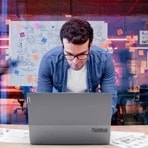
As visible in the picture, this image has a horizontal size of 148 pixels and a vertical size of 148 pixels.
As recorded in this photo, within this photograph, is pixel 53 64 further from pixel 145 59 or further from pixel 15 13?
pixel 145 59

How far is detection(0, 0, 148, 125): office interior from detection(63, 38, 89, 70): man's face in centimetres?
53

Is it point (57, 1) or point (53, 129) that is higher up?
point (57, 1)

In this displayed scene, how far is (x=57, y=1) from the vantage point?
4133 mm


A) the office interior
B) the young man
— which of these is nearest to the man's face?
the young man

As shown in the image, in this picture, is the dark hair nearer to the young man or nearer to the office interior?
the young man

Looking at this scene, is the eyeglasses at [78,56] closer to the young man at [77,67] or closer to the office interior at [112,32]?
the young man at [77,67]

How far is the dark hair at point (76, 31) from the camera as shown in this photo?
3.45 metres

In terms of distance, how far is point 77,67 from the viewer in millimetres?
3590

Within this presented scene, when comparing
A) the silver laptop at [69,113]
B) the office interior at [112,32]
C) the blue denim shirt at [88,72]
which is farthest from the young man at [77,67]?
Result: the silver laptop at [69,113]

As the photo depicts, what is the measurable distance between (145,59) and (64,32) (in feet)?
3.90

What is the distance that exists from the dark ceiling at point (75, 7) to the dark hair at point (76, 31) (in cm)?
38

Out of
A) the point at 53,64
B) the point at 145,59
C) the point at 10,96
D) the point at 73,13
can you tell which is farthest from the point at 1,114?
the point at 145,59

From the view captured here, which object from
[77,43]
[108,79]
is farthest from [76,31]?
[108,79]

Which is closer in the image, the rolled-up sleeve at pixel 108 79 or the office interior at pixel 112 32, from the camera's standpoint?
the rolled-up sleeve at pixel 108 79
